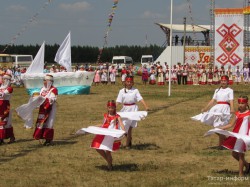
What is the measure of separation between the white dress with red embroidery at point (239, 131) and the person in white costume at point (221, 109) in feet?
9.03

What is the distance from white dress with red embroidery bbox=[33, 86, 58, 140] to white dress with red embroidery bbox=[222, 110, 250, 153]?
5.02 metres

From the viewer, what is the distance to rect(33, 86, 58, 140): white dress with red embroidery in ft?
39.0

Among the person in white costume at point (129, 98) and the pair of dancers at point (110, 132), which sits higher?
the person in white costume at point (129, 98)

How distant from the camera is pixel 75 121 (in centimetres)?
1655

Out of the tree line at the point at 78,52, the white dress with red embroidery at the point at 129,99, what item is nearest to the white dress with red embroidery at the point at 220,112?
the white dress with red embroidery at the point at 129,99

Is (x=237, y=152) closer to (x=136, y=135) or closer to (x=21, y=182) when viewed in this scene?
(x=21, y=182)

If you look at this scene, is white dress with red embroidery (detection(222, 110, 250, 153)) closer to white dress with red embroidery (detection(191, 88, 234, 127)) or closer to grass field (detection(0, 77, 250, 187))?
grass field (detection(0, 77, 250, 187))

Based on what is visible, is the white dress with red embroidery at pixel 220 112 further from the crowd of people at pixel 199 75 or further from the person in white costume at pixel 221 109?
the crowd of people at pixel 199 75

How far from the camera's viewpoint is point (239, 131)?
830 centimetres

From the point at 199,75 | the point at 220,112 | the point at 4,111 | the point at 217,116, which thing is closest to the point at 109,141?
the point at 217,116

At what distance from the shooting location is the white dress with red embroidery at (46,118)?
11.9 metres

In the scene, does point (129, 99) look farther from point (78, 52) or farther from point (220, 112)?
point (78, 52)

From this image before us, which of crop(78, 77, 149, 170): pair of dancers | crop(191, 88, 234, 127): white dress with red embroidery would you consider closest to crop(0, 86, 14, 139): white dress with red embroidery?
crop(78, 77, 149, 170): pair of dancers

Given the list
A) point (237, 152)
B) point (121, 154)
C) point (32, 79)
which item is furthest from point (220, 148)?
point (32, 79)
